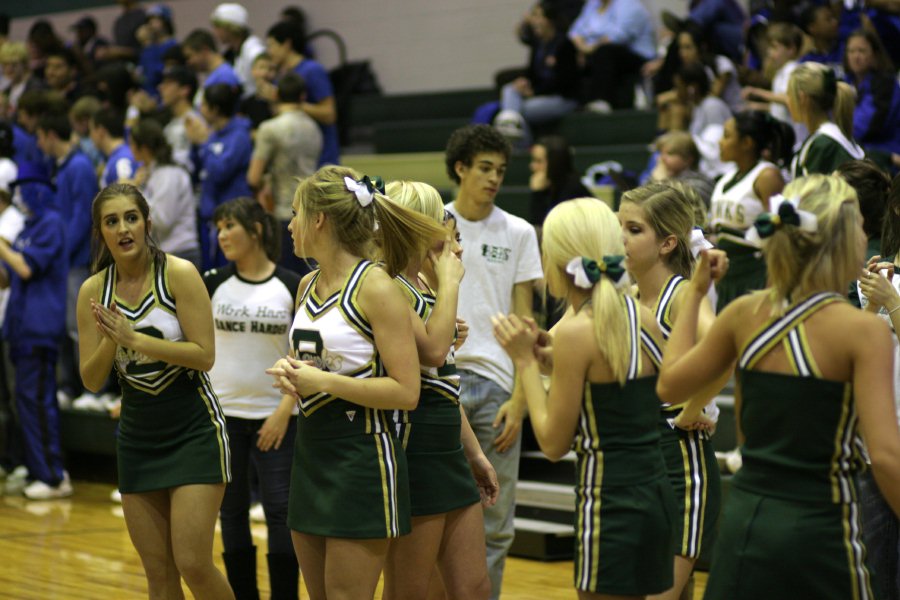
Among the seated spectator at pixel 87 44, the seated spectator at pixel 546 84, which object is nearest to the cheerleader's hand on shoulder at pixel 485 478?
the seated spectator at pixel 546 84

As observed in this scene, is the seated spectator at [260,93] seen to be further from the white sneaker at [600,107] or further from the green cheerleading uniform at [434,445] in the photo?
the green cheerleading uniform at [434,445]

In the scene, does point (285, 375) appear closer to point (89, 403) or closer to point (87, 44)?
point (89, 403)

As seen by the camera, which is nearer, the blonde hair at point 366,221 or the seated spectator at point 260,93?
the blonde hair at point 366,221

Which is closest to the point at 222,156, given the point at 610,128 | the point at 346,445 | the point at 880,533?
the point at 610,128

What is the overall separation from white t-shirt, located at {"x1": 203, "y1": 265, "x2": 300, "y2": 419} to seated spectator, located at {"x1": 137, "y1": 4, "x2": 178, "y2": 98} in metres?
6.50

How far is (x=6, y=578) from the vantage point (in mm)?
5500

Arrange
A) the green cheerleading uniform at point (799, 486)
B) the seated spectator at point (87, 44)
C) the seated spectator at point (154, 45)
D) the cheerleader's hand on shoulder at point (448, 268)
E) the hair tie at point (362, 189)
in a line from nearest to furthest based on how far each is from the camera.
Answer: the green cheerleading uniform at point (799, 486) < the hair tie at point (362, 189) < the cheerleader's hand on shoulder at point (448, 268) < the seated spectator at point (154, 45) < the seated spectator at point (87, 44)

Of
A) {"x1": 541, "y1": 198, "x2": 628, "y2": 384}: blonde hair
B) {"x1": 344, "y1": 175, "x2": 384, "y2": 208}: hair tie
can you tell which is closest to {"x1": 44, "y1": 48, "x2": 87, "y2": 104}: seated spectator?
{"x1": 344, "y1": 175, "x2": 384, "y2": 208}: hair tie

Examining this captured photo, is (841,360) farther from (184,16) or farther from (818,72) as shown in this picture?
(184,16)

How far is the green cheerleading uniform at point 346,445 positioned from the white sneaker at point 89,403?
5091mm

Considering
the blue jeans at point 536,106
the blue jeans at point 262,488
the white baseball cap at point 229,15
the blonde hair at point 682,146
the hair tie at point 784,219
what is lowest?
the blue jeans at point 262,488

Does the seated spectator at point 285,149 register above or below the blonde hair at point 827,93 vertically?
below

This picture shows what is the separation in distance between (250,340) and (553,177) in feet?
8.75

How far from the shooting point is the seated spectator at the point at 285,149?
7.46 metres
